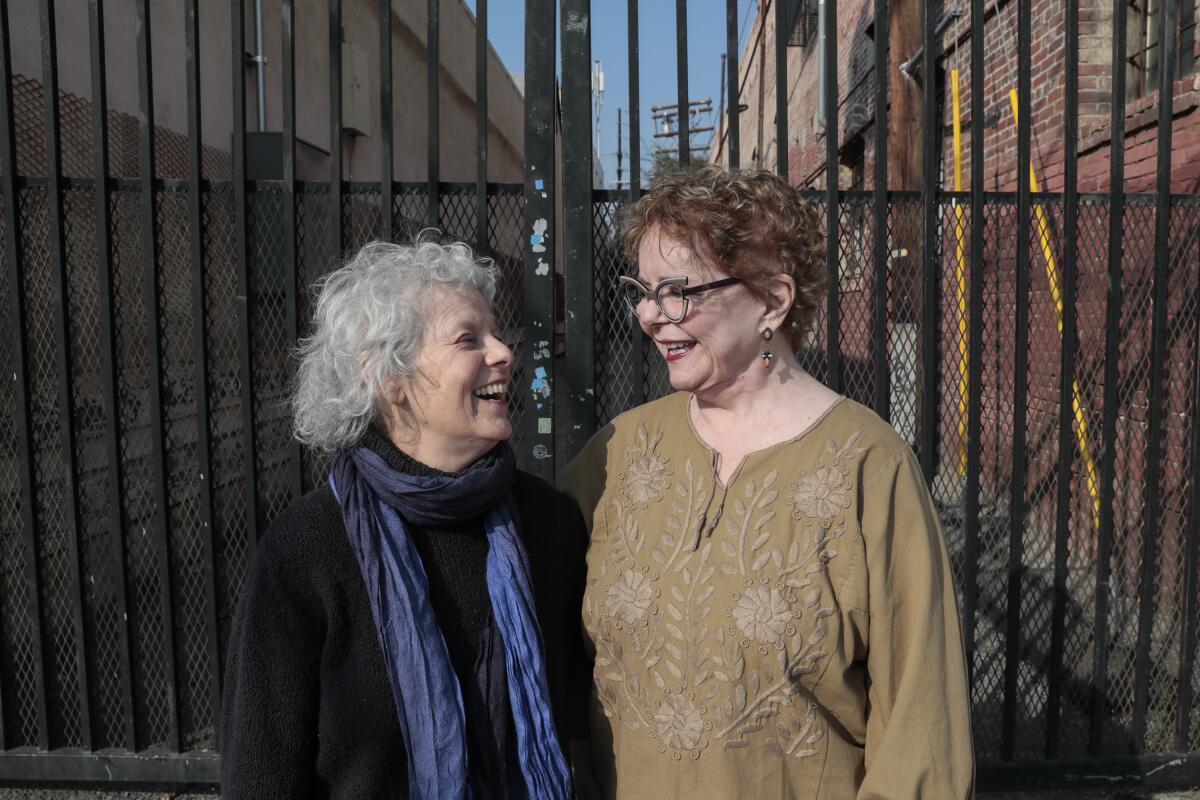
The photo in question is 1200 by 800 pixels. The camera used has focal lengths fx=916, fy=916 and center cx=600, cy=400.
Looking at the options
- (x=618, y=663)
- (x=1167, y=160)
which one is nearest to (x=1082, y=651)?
(x=1167, y=160)

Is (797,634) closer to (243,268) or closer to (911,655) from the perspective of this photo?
(911,655)

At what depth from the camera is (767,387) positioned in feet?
5.87

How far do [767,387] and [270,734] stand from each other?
1.08 m

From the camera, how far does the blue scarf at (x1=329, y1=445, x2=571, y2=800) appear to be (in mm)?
1574

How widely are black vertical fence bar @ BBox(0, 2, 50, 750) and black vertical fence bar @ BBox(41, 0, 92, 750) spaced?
96 millimetres

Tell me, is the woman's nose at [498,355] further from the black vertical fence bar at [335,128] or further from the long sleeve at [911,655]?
the black vertical fence bar at [335,128]

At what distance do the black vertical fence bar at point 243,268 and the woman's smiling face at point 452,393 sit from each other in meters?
1.34

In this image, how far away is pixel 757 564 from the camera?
164 cm

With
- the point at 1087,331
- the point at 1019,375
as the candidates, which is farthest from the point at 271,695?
the point at 1087,331

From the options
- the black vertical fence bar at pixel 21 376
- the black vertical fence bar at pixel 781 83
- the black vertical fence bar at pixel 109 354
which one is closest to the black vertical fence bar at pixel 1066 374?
the black vertical fence bar at pixel 781 83

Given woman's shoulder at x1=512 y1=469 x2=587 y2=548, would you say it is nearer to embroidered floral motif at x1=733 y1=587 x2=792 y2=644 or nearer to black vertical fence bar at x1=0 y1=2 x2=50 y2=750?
embroidered floral motif at x1=733 y1=587 x2=792 y2=644

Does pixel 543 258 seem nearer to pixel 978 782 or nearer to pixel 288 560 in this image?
pixel 288 560

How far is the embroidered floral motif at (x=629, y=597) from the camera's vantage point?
1.72m

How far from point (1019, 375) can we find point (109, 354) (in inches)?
113
